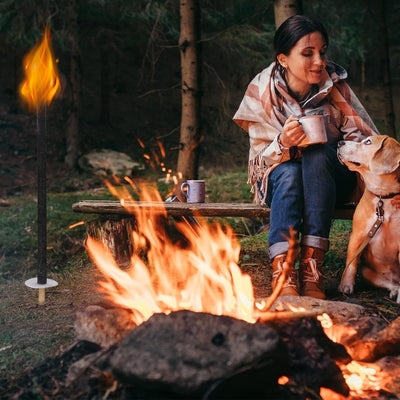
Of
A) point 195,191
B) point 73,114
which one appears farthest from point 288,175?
point 73,114

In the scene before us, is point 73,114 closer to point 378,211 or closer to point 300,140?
point 300,140

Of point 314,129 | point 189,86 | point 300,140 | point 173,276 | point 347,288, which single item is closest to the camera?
point 314,129

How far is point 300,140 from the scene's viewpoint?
11.3 feet

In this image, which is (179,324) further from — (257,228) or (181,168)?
(257,228)

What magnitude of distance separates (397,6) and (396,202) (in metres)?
13.8

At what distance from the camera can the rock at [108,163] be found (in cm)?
1262

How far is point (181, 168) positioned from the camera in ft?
20.0

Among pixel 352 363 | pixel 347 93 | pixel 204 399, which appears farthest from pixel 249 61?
pixel 204 399

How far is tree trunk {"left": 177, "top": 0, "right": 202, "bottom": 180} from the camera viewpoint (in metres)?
5.97

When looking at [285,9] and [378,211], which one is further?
[285,9]

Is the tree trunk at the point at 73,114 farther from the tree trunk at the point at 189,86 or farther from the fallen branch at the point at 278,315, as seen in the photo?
the fallen branch at the point at 278,315

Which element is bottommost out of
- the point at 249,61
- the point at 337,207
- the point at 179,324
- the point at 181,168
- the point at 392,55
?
the point at 179,324

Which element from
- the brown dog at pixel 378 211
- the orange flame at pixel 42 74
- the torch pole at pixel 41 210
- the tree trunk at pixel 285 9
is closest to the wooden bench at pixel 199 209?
the brown dog at pixel 378 211

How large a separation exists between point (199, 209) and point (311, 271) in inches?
47.3
